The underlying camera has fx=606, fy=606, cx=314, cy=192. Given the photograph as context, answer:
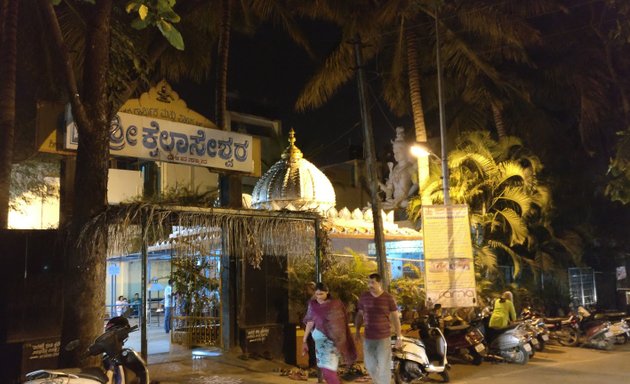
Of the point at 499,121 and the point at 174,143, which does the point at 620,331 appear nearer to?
the point at 499,121

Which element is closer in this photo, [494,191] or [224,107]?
[224,107]

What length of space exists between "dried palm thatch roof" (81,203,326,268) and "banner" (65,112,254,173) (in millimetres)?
1246

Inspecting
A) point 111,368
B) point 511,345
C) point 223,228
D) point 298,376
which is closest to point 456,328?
point 511,345

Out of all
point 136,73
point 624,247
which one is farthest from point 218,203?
point 624,247

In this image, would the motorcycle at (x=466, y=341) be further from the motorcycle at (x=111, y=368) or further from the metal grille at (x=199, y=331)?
the motorcycle at (x=111, y=368)

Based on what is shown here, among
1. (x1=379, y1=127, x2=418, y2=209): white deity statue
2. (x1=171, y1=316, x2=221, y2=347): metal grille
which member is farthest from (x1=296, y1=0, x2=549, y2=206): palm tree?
(x1=171, y1=316, x2=221, y2=347): metal grille

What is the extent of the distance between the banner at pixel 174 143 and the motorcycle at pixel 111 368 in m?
3.38

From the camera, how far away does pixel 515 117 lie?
20734mm

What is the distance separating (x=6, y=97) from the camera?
9227mm

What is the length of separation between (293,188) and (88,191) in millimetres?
8845

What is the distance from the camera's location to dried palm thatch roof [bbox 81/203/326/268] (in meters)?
8.14

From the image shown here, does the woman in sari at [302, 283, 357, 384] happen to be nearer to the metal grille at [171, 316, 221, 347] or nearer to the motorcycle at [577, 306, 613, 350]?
the metal grille at [171, 316, 221, 347]

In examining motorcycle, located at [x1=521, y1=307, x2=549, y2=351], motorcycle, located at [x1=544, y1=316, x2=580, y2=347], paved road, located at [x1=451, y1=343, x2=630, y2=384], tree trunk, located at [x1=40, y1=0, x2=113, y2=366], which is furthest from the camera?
motorcycle, located at [x1=544, y1=316, x2=580, y2=347]

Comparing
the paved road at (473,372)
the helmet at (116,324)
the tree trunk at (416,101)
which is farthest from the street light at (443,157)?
the helmet at (116,324)
